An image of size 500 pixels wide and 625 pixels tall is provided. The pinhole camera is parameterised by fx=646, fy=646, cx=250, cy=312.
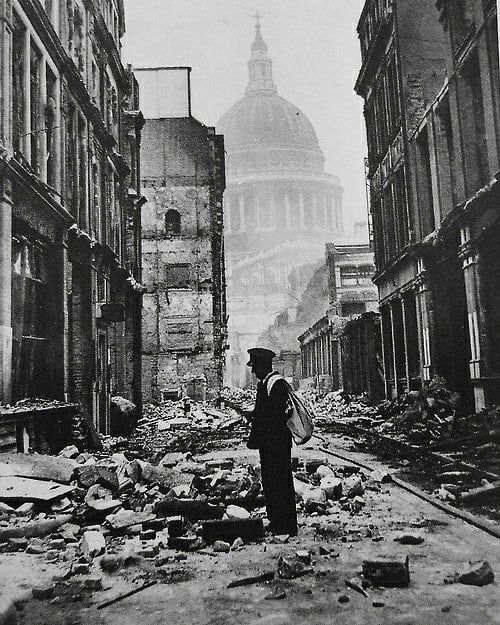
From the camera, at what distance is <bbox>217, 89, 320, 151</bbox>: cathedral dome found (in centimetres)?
7944

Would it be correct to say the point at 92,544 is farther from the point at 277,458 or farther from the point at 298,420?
the point at 298,420

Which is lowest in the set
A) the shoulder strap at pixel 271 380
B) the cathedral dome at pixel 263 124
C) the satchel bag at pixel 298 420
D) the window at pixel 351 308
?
the satchel bag at pixel 298 420

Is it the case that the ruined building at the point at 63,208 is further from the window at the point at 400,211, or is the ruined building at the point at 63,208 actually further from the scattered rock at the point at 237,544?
the window at the point at 400,211

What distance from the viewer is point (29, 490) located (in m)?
6.87

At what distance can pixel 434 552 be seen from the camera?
5.20 metres

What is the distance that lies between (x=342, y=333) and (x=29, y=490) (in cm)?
2595

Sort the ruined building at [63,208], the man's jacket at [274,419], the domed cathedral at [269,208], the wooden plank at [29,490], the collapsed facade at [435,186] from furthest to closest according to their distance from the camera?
the domed cathedral at [269,208], the collapsed facade at [435,186], the ruined building at [63,208], the wooden plank at [29,490], the man's jacket at [274,419]

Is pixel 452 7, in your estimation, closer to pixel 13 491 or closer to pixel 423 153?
pixel 423 153

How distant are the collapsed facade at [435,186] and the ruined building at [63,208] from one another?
787cm

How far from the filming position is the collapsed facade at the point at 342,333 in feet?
90.0

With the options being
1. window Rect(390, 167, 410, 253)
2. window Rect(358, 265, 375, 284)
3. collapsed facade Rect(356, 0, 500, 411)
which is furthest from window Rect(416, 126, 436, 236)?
window Rect(358, 265, 375, 284)

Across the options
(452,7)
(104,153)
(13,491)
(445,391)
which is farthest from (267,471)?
(104,153)

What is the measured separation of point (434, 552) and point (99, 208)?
13.6 meters

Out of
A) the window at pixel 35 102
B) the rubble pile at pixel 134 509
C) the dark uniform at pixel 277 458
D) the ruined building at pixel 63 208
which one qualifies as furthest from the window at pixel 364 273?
the dark uniform at pixel 277 458
